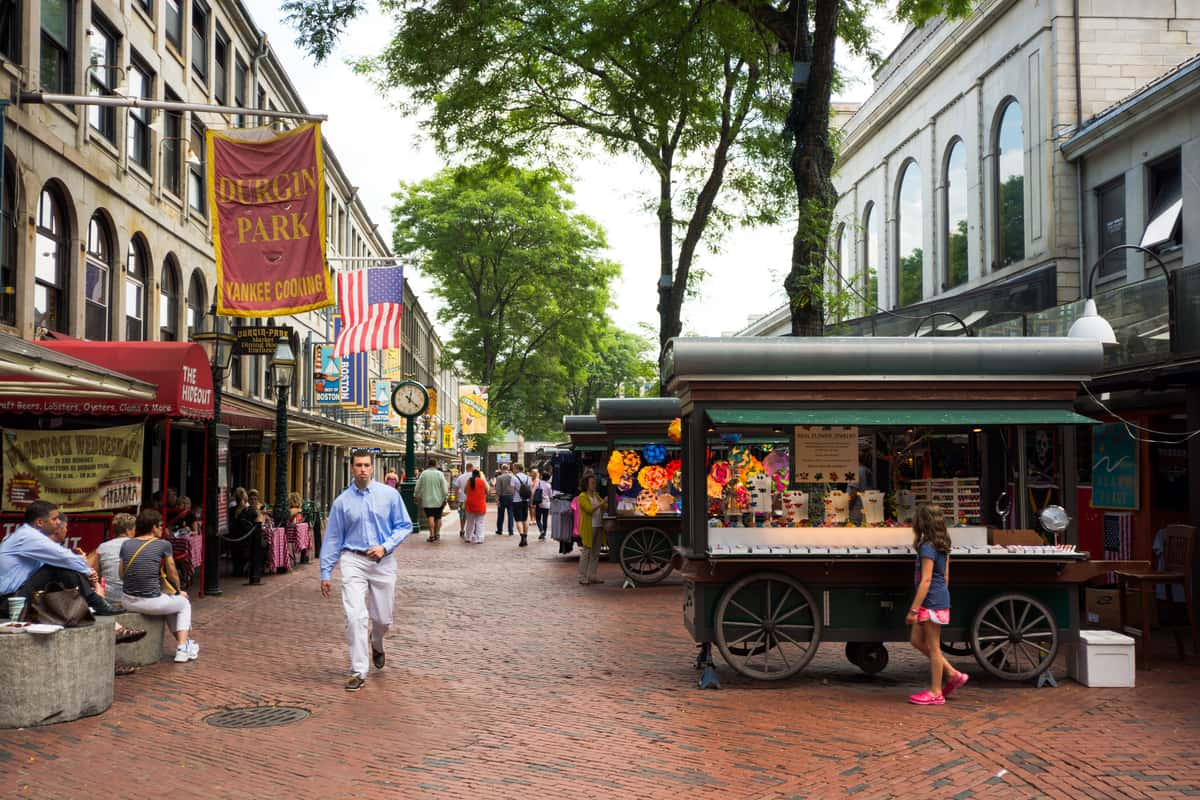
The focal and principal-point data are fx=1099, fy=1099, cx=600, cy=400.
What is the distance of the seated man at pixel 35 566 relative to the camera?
828 centimetres

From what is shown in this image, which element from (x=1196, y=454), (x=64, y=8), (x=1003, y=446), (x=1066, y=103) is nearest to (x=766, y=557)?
(x=1003, y=446)

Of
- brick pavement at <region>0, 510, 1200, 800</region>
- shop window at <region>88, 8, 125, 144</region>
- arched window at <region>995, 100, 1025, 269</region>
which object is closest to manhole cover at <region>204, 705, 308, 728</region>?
brick pavement at <region>0, 510, 1200, 800</region>

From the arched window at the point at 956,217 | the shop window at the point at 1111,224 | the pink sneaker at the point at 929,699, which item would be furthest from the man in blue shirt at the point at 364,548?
the arched window at the point at 956,217

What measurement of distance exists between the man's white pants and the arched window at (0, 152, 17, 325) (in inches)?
364

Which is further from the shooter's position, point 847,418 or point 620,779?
point 847,418

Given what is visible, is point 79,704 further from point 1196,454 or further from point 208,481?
point 1196,454

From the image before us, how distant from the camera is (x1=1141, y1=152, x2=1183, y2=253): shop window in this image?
19.8 m

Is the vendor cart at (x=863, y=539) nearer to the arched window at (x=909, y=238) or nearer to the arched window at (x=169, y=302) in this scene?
the arched window at (x=169, y=302)

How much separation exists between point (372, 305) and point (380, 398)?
13895 mm

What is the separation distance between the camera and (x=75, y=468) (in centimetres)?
1360

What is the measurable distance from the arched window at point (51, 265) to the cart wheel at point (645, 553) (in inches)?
382

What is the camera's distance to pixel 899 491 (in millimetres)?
10375

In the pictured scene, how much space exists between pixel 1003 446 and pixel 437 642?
19.8 feet

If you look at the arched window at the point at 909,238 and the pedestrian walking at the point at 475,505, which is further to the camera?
the arched window at the point at 909,238
